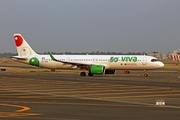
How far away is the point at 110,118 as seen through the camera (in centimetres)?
1680

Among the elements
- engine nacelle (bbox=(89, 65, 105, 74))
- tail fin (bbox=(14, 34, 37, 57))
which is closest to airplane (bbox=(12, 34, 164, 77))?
engine nacelle (bbox=(89, 65, 105, 74))

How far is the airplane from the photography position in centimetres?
6250

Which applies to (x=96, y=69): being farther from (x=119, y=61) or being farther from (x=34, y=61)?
(x=34, y=61)

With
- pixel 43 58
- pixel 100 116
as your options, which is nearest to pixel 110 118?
pixel 100 116

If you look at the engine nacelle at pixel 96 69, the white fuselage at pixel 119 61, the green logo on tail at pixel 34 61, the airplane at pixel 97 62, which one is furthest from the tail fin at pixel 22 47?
the engine nacelle at pixel 96 69

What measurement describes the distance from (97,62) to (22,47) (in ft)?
41.1

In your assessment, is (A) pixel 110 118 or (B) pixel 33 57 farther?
(B) pixel 33 57

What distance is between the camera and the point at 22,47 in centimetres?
6975

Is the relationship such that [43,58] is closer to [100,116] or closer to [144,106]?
[144,106]

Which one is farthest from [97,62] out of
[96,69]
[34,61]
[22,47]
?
[22,47]

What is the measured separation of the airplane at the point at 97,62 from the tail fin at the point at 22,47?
127cm

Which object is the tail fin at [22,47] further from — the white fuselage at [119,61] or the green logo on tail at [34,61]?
the white fuselage at [119,61]

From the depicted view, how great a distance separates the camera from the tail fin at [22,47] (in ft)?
228

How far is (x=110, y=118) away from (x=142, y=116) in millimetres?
1412
